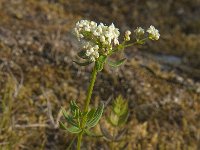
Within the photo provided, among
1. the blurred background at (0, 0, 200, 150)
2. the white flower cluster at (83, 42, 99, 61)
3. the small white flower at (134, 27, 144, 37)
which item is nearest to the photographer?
the white flower cluster at (83, 42, 99, 61)

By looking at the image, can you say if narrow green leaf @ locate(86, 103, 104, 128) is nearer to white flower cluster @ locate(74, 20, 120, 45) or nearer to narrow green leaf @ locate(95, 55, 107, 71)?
narrow green leaf @ locate(95, 55, 107, 71)

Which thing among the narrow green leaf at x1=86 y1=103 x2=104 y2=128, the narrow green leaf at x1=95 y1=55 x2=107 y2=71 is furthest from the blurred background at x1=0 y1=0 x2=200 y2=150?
the narrow green leaf at x1=95 y1=55 x2=107 y2=71

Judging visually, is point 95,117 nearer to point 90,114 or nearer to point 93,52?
point 90,114

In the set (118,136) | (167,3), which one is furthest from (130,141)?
(167,3)

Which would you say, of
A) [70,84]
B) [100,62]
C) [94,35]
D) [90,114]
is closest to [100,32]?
[94,35]

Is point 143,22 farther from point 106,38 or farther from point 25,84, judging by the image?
point 106,38

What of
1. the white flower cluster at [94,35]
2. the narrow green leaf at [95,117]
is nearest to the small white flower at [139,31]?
the white flower cluster at [94,35]
